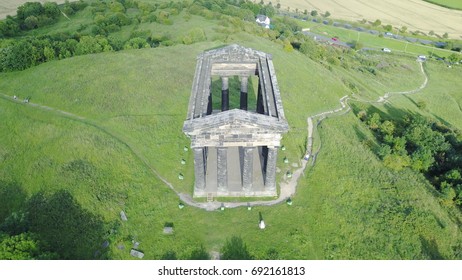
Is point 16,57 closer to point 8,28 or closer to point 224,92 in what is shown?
point 8,28

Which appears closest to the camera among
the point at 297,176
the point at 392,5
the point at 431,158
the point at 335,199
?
the point at 335,199

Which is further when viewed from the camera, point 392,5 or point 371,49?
point 392,5

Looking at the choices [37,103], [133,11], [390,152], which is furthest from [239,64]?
[133,11]

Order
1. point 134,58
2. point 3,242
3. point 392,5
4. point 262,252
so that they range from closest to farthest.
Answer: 1. point 3,242
2. point 262,252
3. point 134,58
4. point 392,5

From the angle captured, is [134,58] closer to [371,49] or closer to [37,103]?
[37,103]

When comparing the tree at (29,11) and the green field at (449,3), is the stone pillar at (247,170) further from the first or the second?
the green field at (449,3)

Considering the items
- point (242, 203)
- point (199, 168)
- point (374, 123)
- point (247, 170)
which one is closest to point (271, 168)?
point (247, 170)

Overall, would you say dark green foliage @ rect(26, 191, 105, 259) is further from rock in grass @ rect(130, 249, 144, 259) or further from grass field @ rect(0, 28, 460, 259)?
rock in grass @ rect(130, 249, 144, 259)
